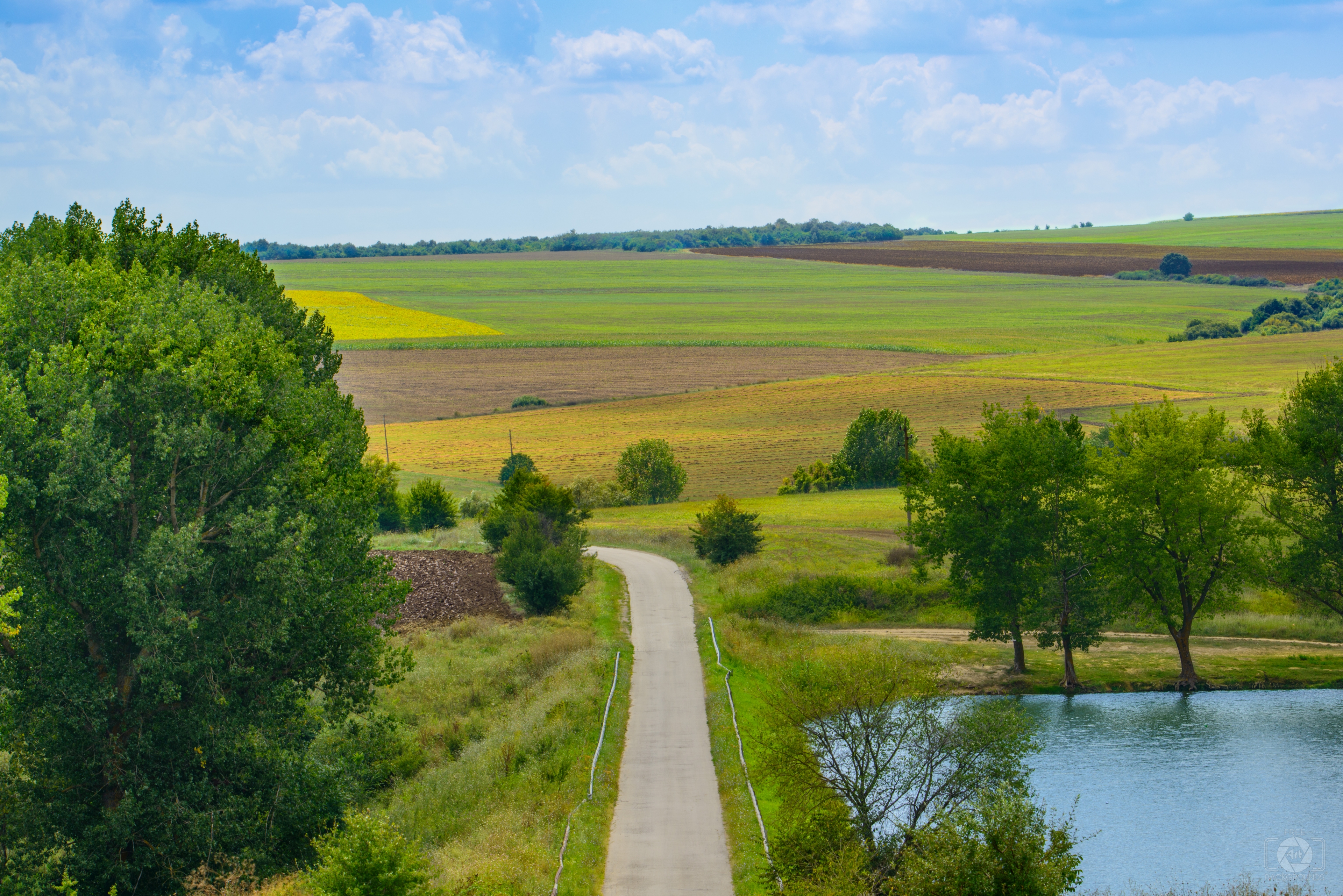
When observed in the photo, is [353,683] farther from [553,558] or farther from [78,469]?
[553,558]

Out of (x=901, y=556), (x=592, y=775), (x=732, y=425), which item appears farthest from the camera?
(x=732, y=425)

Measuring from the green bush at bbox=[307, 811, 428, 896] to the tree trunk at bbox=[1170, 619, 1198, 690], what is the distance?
38.1 meters

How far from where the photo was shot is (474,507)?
78312 mm

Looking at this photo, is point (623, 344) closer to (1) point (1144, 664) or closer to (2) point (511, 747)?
(1) point (1144, 664)

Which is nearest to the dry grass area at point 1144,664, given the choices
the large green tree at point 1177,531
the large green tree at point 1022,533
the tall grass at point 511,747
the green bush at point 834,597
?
the large green tree at point 1022,533

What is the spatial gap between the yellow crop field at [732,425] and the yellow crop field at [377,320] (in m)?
50.2

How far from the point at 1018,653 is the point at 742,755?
2403 cm

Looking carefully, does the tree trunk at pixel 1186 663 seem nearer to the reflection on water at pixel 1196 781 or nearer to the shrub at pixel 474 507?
the reflection on water at pixel 1196 781

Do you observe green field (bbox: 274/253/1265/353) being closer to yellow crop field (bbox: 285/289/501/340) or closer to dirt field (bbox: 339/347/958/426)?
yellow crop field (bbox: 285/289/501/340)

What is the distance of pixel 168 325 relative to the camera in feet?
69.5

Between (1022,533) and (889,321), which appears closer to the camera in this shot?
(1022,533)

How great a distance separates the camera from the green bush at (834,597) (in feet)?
178

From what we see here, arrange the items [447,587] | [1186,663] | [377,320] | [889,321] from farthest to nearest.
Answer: [889,321] → [377,320] → [447,587] → [1186,663]

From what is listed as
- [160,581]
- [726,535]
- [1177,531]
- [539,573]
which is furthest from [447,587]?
[1177,531]
